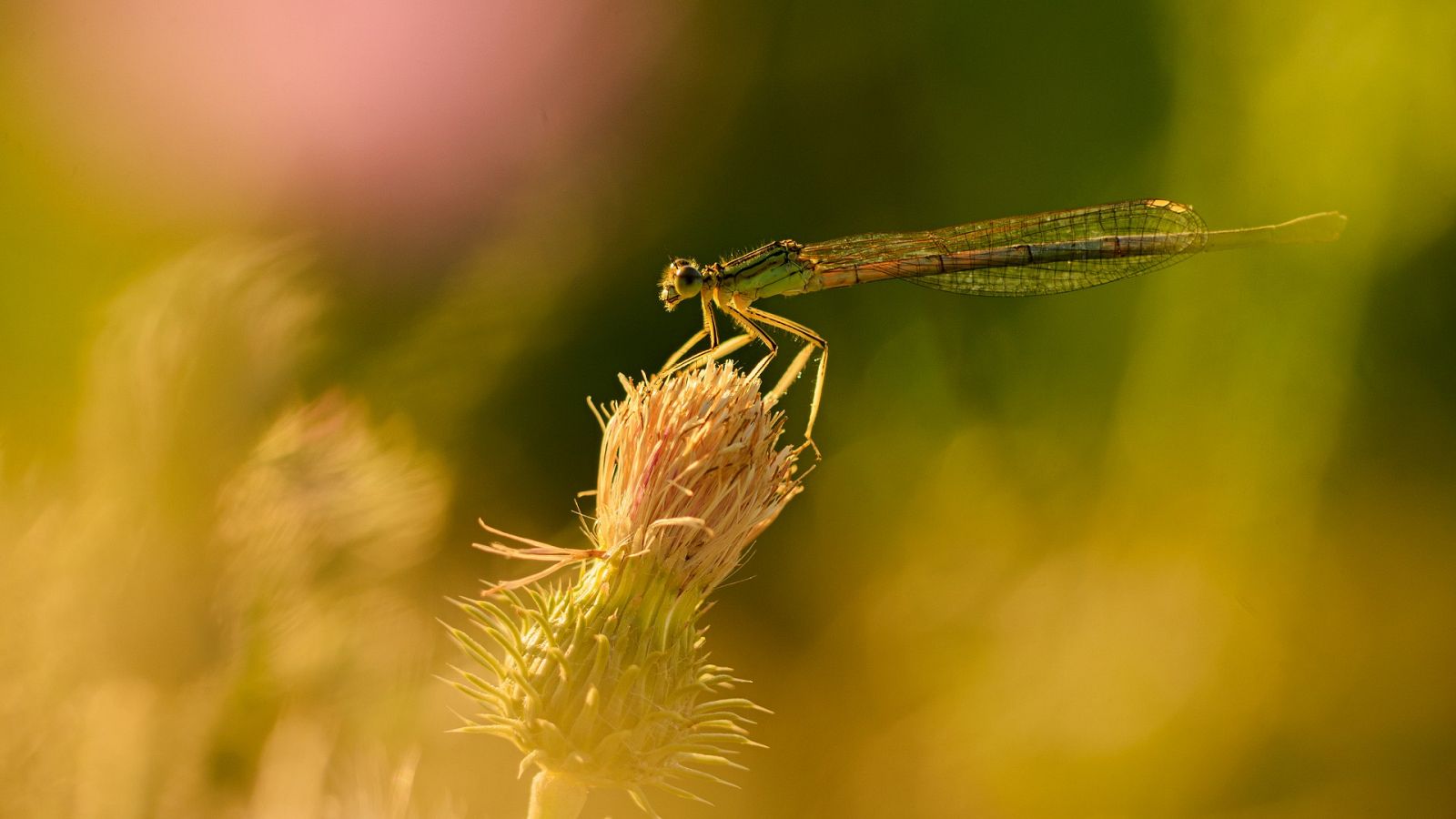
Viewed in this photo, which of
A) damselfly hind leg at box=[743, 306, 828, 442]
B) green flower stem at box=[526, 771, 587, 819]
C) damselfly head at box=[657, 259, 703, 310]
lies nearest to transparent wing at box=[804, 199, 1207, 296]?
damselfly hind leg at box=[743, 306, 828, 442]

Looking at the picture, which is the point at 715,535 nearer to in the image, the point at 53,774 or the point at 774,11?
the point at 53,774

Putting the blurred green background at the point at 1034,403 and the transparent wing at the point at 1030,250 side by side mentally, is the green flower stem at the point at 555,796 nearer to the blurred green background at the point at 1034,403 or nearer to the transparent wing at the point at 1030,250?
the blurred green background at the point at 1034,403

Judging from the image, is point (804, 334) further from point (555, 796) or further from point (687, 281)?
point (555, 796)

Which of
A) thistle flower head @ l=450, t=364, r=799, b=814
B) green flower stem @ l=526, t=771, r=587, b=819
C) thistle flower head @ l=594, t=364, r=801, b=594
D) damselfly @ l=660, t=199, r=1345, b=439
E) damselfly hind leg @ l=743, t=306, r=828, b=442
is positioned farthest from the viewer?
damselfly @ l=660, t=199, r=1345, b=439

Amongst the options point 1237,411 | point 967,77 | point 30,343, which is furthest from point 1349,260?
point 30,343

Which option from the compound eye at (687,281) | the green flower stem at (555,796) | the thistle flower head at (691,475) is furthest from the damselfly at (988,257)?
the green flower stem at (555,796)

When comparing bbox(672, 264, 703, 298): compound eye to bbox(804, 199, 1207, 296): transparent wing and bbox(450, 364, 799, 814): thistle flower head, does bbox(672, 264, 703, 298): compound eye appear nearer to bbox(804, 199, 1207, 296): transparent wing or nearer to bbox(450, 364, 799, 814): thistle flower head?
bbox(804, 199, 1207, 296): transparent wing
